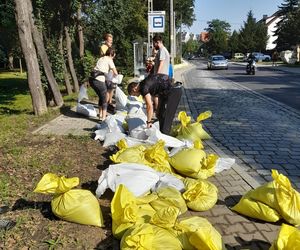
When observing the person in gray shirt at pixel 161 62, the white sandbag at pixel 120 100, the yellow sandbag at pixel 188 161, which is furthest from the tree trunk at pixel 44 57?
the yellow sandbag at pixel 188 161

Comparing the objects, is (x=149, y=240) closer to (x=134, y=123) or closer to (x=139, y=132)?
(x=139, y=132)

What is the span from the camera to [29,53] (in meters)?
9.59

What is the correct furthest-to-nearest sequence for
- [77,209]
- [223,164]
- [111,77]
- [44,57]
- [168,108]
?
[44,57]
[111,77]
[168,108]
[223,164]
[77,209]

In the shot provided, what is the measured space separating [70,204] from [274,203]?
2.02 meters

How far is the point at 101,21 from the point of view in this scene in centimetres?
1930

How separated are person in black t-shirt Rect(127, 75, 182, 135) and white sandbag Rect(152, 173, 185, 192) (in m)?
2.31

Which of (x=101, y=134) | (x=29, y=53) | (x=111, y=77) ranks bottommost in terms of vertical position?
(x=101, y=134)

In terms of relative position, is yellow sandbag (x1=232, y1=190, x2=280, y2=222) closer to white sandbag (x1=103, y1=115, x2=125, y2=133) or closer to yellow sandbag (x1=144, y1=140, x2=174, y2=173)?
yellow sandbag (x1=144, y1=140, x2=174, y2=173)

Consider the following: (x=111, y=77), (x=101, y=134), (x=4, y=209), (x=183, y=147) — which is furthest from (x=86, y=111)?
(x=4, y=209)

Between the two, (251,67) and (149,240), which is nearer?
(149,240)

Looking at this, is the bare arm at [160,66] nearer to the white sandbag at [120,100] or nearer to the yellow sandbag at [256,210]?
the white sandbag at [120,100]

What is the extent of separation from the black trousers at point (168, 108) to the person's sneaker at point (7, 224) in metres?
3.81

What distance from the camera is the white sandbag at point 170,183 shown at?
172 inches

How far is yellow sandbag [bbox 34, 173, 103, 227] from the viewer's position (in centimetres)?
377
